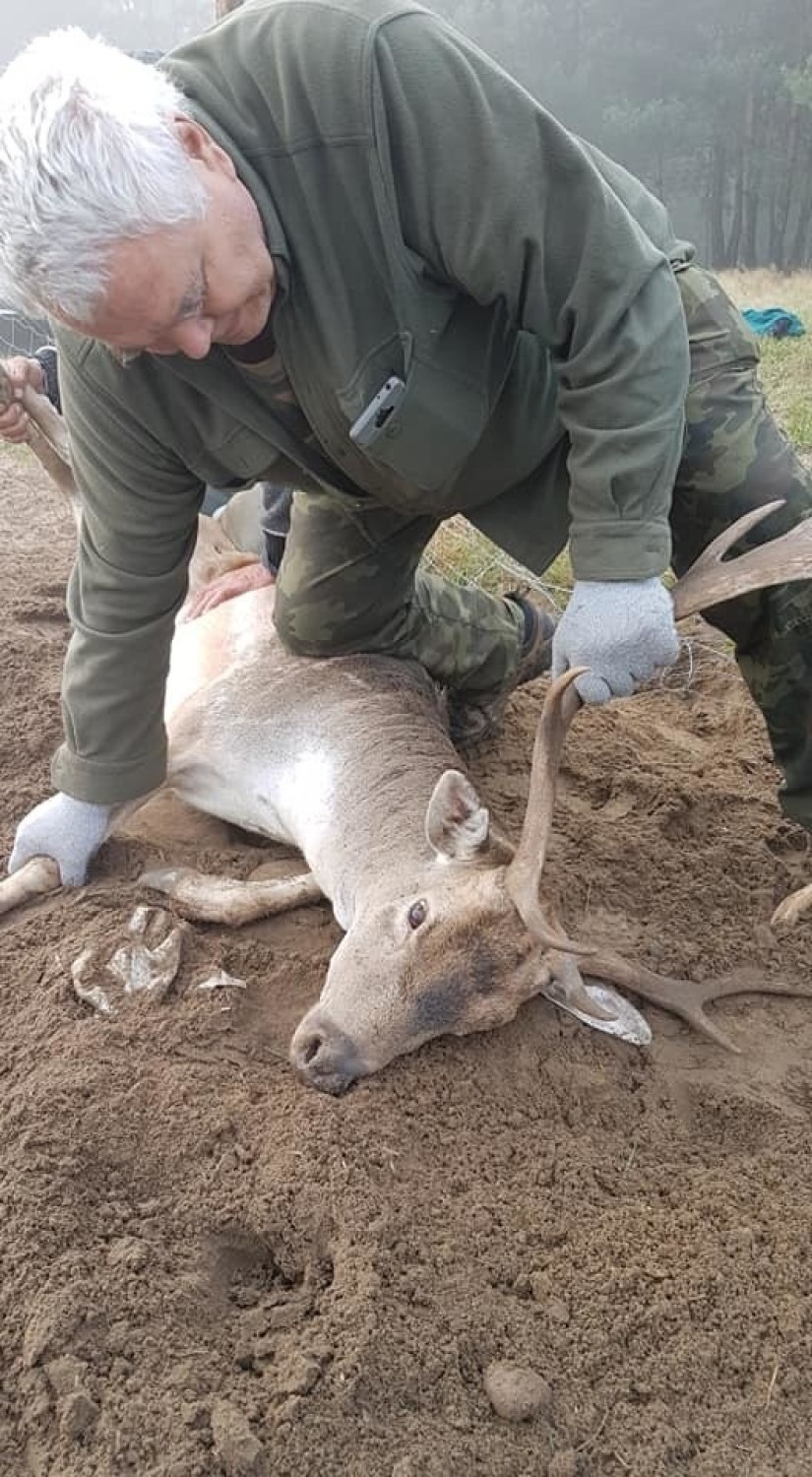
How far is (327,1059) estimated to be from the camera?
3186 mm

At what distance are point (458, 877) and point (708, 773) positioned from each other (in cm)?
157

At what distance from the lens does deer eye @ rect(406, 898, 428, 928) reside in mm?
3365

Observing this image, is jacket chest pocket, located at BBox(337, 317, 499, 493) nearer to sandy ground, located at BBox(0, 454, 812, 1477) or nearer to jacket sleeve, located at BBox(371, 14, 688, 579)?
jacket sleeve, located at BBox(371, 14, 688, 579)

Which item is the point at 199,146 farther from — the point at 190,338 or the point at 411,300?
the point at 411,300

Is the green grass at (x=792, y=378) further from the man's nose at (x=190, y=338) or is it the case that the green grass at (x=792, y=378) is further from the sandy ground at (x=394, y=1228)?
the man's nose at (x=190, y=338)

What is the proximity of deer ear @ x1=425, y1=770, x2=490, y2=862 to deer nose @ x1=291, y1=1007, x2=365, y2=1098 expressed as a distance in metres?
0.57

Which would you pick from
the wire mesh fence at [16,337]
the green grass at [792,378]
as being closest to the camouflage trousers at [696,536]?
the green grass at [792,378]

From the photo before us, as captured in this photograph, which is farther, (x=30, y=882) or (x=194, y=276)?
(x=30, y=882)

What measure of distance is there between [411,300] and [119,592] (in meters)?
1.11

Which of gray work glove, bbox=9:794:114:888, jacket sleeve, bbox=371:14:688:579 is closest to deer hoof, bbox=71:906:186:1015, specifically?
gray work glove, bbox=9:794:114:888

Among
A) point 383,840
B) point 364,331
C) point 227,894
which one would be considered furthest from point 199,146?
point 227,894

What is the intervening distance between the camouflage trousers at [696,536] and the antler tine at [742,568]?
0.60 ft

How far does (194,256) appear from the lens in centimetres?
252

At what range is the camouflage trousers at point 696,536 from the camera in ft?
11.2
